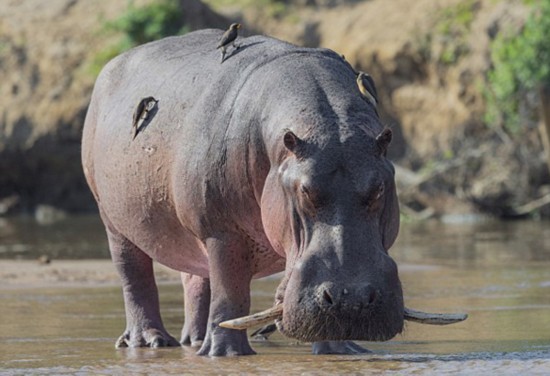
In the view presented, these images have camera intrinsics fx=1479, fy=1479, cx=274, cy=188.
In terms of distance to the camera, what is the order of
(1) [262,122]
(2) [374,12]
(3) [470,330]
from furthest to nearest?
(2) [374,12] → (3) [470,330] → (1) [262,122]

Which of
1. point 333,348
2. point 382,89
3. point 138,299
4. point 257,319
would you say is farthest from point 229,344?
point 382,89

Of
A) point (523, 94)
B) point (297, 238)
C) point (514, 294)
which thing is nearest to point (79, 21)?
point (523, 94)

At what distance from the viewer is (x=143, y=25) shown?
74.3 ft

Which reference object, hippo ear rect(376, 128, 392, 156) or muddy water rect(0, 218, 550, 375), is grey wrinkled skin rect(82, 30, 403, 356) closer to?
hippo ear rect(376, 128, 392, 156)

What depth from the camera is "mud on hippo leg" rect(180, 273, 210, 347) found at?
775 cm

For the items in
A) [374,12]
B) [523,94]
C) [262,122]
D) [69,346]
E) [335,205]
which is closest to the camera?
[335,205]

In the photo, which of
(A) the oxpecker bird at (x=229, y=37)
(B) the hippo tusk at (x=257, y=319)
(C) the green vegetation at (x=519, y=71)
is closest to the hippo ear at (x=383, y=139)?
(B) the hippo tusk at (x=257, y=319)

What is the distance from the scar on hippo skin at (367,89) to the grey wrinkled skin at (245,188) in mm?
57

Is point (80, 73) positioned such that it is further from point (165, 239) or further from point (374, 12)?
point (165, 239)

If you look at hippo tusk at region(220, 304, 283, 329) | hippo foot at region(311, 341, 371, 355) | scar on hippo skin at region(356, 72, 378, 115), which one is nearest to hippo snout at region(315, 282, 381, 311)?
hippo tusk at region(220, 304, 283, 329)

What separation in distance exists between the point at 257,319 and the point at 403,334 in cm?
145

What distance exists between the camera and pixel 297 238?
19.3 ft

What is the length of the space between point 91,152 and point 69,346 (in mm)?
1529

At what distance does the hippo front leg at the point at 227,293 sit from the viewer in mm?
6562
